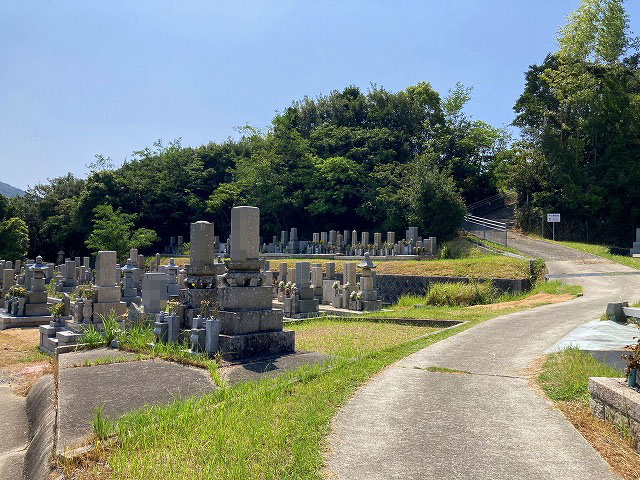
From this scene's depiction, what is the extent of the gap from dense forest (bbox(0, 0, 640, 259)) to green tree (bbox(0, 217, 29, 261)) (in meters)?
0.19

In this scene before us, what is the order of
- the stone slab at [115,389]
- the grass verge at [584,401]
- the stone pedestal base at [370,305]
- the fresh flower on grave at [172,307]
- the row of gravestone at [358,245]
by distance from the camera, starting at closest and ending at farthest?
the grass verge at [584,401], the stone slab at [115,389], the fresh flower on grave at [172,307], the stone pedestal base at [370,305], the row of gravestone at [358,245]

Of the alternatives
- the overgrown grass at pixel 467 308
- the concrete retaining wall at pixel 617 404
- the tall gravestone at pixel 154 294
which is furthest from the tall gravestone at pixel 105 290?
the concrete retaining wall at pixel 617 404

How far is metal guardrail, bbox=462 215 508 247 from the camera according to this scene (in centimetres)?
3216

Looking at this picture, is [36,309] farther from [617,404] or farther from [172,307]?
[617,404]

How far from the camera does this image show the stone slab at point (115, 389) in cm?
520

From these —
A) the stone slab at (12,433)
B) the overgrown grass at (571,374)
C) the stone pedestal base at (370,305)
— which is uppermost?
the overgrown grass at (571,374)

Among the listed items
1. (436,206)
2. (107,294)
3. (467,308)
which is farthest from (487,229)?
(107,294)

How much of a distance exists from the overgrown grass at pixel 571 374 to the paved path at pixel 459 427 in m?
0.27

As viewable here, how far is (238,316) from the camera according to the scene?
8719 mm

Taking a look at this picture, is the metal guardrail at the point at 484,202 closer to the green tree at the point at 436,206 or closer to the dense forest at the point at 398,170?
the dense forest at the point at 398,170

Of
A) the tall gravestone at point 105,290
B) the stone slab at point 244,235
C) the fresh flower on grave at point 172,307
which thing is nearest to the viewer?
the stone slab at point 244,235

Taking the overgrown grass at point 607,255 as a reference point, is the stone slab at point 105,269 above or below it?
below

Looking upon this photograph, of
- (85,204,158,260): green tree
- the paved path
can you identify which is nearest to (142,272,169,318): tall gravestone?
the paved path

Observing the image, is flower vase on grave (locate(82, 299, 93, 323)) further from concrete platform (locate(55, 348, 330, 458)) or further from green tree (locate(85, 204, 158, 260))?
green tree (locate(85, 204, 158, 260))
